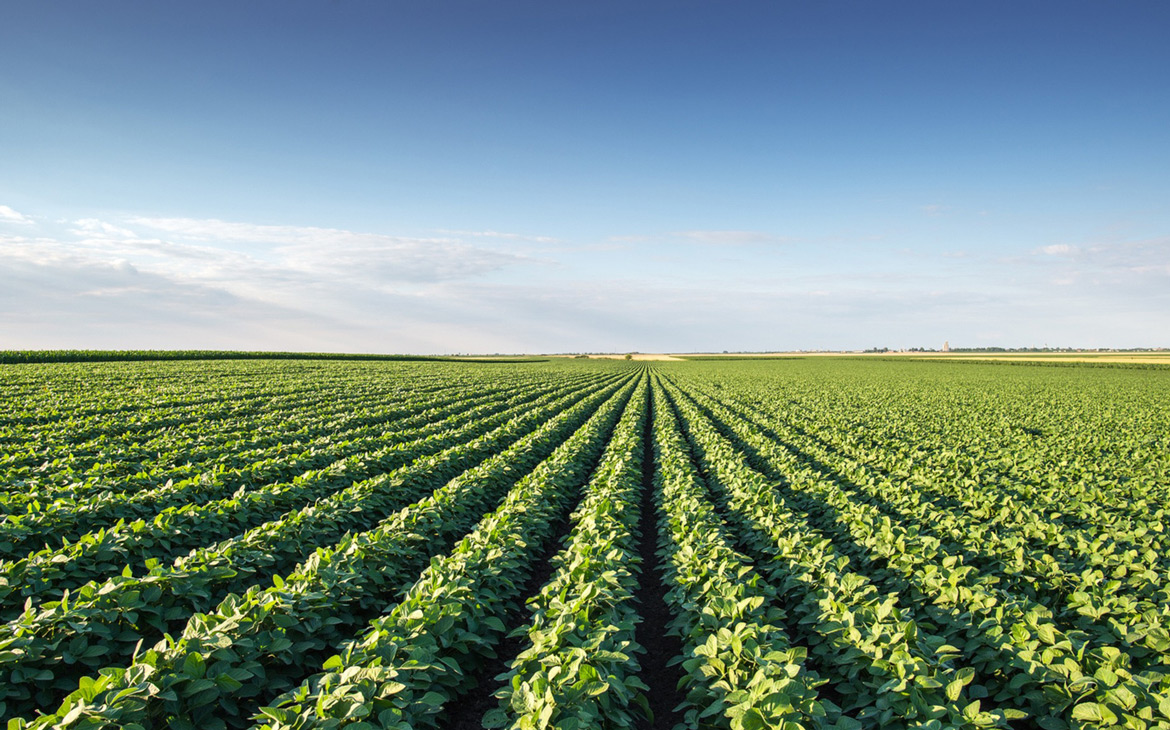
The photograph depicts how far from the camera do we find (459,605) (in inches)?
197

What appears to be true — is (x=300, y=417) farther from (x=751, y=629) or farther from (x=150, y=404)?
(x=751, y=629)

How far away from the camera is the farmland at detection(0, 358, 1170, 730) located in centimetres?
395

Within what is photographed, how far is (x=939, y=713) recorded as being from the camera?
3.88 meters

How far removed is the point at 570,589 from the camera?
19.4ft

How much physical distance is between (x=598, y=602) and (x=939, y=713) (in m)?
2.90

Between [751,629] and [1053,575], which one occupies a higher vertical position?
[751,629]

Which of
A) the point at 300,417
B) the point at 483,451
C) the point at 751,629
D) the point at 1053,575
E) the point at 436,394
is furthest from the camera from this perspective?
the point at 436,394

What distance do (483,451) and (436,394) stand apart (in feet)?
52.8

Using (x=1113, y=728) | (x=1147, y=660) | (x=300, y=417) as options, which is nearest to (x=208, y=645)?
(x=1113, y=728)

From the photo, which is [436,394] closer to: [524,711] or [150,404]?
[150,404]

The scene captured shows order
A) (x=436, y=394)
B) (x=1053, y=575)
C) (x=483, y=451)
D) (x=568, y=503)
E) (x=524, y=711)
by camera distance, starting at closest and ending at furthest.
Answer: (x=524, y=711)
(x=1053, y=575)
(x=568, y=503)
(x=483, y=451)
(x=436, y=394)

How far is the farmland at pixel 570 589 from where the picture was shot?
13.0 ft

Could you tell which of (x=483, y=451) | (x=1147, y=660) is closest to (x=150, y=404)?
(x=483, y=451)

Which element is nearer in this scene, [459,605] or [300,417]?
[459,605]
